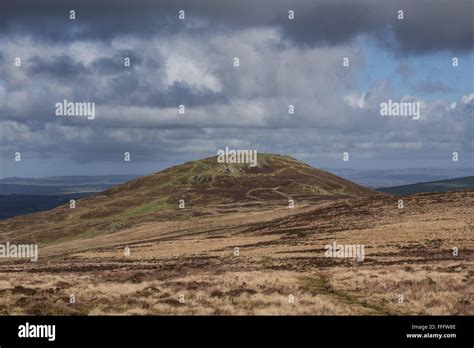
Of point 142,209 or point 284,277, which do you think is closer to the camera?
point 284,277

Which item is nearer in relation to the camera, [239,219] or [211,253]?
[211,253]

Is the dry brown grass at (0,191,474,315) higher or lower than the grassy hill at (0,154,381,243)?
lower

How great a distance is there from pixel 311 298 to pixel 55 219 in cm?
16121

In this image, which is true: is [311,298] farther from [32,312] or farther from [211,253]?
[211,253]

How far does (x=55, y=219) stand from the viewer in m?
176

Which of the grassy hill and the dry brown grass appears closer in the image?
the dry brown grass

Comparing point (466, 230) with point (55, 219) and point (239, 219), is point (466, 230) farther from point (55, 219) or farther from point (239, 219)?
point (55, 219)

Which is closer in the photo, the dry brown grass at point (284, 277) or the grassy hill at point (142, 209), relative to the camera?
the dry brown grass at point (284, 277)

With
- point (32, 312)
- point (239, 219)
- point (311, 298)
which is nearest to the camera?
point (32, 312)

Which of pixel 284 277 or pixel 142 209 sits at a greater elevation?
pixel 142 209

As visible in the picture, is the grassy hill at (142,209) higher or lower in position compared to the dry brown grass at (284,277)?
higher

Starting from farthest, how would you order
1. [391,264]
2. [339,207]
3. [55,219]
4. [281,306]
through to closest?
[55,219] < [339,207] < [391,264] < [281,306]
